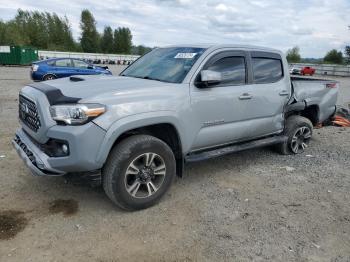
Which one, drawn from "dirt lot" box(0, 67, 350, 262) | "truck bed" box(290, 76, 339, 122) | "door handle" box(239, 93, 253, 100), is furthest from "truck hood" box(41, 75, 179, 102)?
"truck bed" box(290, 76, 339, 122)

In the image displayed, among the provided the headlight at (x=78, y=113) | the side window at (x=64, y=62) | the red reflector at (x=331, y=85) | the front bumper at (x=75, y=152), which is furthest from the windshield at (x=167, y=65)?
the side window at (x=64, y=62)

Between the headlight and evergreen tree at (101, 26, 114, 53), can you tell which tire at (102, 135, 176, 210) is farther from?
evergreen tree at (101, 26, 114, 53)

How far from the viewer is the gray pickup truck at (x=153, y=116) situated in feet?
11.6

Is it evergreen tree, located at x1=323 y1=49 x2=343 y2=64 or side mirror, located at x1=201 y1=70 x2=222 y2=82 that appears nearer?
side mirror, located at x1=201 y1=70 x2=222 y2=82

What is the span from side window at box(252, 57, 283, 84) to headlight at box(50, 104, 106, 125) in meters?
2.68

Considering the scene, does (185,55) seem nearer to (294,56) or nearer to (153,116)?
(153,116)

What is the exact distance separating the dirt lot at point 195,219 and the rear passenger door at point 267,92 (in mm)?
742

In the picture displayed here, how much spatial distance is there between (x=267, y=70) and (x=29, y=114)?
356 cm

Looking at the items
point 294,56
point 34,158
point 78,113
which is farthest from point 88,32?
point 78,113

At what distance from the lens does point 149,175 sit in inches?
159

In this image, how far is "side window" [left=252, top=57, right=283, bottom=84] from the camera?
17.4 feet

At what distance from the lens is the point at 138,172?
3941 millimetres

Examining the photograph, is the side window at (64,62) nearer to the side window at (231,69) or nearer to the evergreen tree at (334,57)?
the side window at (231,69)

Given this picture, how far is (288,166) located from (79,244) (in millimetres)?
3743
